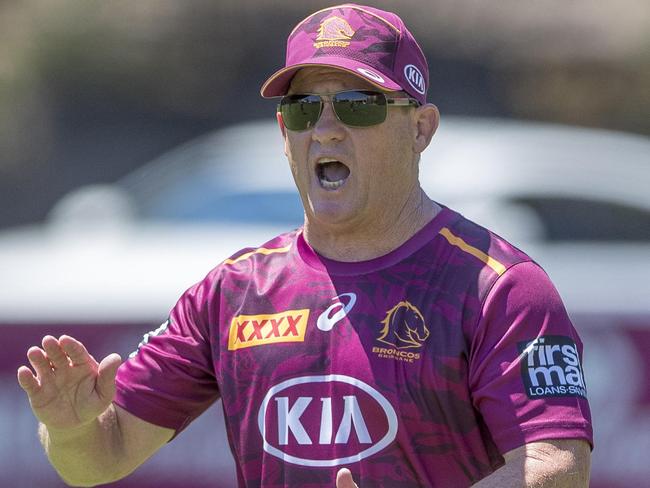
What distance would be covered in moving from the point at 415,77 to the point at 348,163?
1.12ft

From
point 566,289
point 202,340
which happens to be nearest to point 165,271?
point 566,289

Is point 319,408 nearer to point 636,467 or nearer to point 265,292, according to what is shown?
point 265,292

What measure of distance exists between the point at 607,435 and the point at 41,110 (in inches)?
508

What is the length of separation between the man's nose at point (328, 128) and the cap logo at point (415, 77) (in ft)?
0.83

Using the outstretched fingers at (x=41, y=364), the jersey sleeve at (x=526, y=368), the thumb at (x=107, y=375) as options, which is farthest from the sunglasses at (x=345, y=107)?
the outstretched fingers at (x=41, y=364)

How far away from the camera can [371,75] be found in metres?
3.58

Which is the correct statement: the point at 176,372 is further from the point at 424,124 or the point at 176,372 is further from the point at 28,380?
the point at 424,124

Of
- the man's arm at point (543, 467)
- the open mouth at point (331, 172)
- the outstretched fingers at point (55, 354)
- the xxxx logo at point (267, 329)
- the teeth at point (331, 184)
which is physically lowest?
the man's arm at point (543, 467)

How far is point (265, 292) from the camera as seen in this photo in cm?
371

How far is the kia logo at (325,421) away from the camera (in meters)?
3.44

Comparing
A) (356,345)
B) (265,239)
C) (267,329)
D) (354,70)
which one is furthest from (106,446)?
(265,239)

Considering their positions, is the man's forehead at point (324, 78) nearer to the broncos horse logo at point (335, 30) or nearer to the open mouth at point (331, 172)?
the broncos horse logo at point (335, 30)

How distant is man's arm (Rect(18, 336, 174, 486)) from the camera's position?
3584 millimetres

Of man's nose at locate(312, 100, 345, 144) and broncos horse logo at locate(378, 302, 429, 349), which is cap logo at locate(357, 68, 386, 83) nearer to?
man's nose at locate(312, 100, 345, 144)
